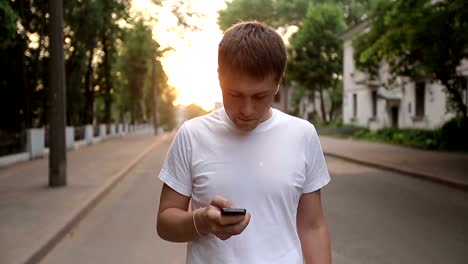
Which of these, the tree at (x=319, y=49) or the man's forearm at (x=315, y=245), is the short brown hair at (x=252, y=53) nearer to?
the man's forearm at (x=315, y=245)

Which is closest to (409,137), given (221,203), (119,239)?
(119,239)

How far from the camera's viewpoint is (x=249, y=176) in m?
1.85

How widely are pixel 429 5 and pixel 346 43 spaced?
1103 inches

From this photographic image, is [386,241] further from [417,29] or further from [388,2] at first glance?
[388,2]

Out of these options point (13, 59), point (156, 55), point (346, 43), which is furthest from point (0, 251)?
point (156, 55)

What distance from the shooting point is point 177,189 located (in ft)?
6.39

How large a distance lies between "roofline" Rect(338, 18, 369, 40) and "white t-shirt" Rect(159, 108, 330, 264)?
4060 cm

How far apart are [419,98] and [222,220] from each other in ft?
112

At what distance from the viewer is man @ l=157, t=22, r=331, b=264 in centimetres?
182

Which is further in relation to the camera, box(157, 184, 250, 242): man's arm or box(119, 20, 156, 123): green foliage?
box(119, 20, 156, 123): green foliage

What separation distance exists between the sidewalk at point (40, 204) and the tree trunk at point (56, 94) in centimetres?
54

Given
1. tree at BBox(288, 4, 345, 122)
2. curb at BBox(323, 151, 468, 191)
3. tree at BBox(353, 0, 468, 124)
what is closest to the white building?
tree at BBox(288, 4, 345, 122)

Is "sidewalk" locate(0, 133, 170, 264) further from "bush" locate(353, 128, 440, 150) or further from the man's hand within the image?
→ "bush" locate(353, 128, 440, 150)

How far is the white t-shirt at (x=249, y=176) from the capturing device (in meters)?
1.86
